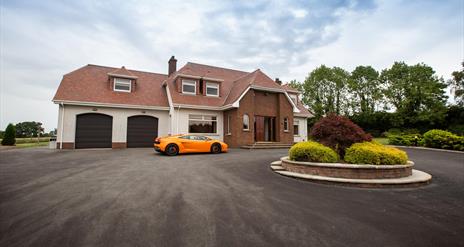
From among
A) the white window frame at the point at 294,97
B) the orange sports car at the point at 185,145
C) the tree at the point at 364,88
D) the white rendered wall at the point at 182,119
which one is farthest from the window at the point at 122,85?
the tree at the point at 364,88

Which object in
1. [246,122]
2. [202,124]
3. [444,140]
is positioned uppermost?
[246,122]

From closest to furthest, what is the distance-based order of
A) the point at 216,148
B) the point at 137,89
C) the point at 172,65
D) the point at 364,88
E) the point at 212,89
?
1. the point at 216,148
2. the point at 137,89
3. the point at 212,89
4. the point at 172,65
5. the point at 364,88

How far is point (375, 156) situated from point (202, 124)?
12875mm

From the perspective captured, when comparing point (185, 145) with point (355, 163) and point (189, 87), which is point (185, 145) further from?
point (355, 163)

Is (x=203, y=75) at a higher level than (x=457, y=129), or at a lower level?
higher

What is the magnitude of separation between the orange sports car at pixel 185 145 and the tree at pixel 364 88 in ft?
102

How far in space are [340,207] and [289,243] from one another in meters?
1.85

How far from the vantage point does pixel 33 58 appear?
13836 millimetres

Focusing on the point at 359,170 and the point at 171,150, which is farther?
the point at 171,150

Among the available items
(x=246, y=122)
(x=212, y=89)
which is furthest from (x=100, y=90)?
(x=246, y=122)

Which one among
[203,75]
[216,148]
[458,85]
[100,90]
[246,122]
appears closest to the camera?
[216,148]

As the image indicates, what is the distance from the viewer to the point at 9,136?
1803cm

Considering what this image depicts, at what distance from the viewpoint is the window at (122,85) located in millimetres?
16047

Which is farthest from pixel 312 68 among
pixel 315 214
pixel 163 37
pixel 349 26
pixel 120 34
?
pixel 315 214
